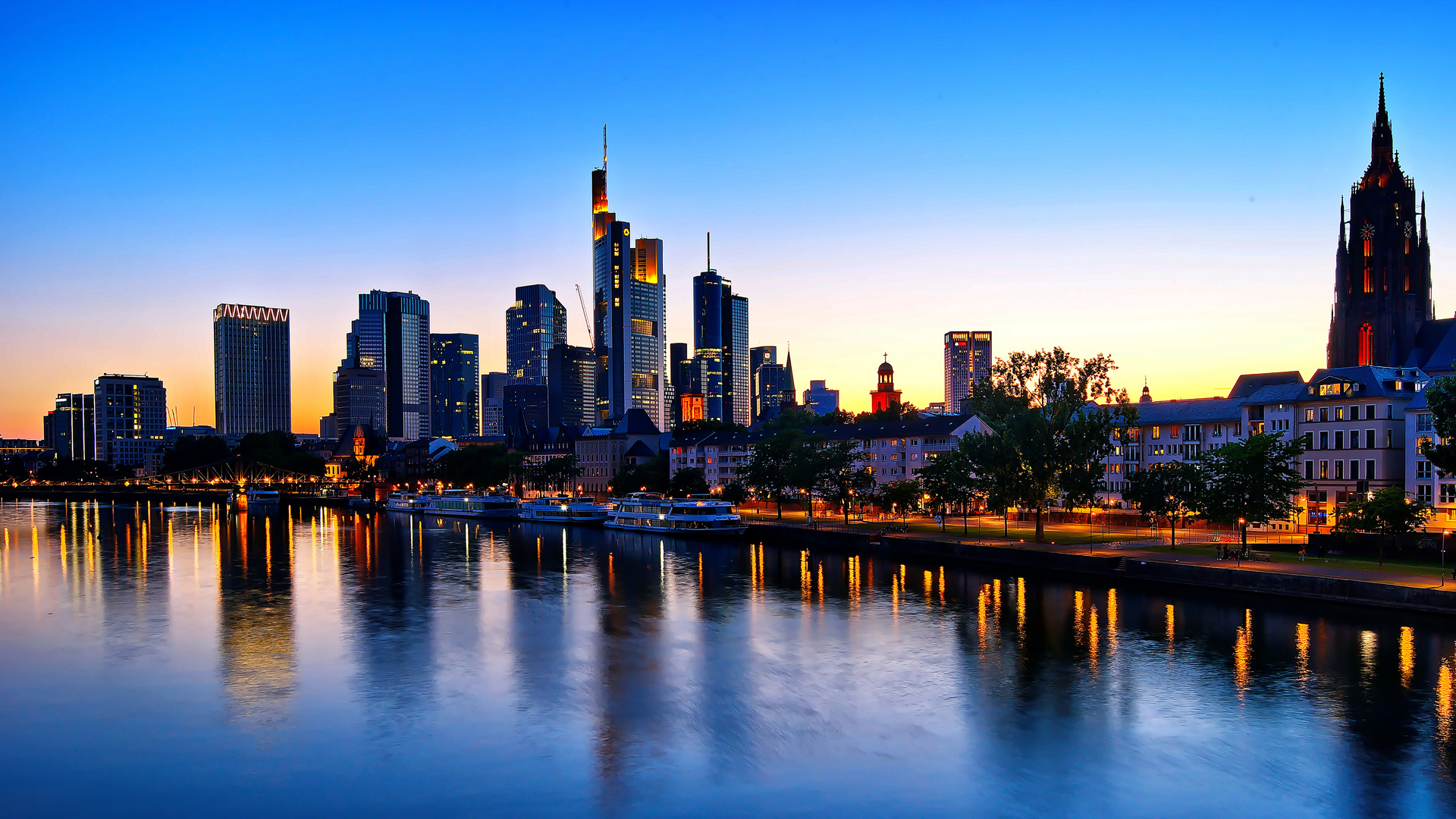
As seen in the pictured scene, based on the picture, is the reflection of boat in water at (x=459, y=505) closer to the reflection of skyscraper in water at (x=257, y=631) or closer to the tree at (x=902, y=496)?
the reflection of skyscraper in water at (x=257, y=631)

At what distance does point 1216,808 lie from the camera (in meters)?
25.5

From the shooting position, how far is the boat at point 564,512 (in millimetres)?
132625

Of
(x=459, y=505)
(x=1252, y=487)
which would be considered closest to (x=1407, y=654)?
(x=1252, y=487)

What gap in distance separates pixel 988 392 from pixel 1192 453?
30572mm

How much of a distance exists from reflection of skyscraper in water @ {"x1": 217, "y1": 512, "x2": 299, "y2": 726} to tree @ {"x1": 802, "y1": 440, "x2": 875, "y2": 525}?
57.7 meters

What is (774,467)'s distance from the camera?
400ft

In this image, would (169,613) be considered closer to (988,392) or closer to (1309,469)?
(988,392)

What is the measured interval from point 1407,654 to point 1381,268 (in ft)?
383

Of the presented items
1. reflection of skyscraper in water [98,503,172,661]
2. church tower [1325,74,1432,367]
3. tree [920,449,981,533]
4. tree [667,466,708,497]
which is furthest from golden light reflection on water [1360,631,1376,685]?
church tower [1325,74,1432,367]

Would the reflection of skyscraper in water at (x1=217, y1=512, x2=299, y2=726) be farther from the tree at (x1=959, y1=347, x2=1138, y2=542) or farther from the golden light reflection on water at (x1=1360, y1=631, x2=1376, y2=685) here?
the tree at (x1=959, y1=347, x2=1138, y2=542)

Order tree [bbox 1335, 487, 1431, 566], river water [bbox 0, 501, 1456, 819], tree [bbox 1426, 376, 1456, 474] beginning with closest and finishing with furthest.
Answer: river water [bbox 0, 501, 1456, 819]
tree [bbox 1426, 376, 1456, 474]
tree [bbox 1335, 487, 1431, 566]

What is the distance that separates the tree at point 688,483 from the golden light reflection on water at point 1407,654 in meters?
102

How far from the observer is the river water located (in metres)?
26.7

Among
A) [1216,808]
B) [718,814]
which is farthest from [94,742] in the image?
[1216,808]
